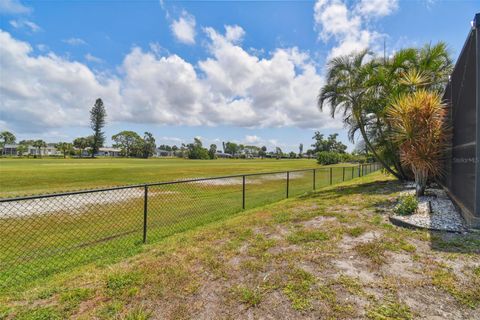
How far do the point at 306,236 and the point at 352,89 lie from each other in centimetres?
930

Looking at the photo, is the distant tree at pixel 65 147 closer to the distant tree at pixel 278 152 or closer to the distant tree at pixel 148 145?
the distant tree at pixel 148 145

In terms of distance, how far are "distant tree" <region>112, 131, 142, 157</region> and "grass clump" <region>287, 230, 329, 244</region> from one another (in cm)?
9831

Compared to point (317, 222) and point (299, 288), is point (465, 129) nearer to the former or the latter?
point (317, 222)

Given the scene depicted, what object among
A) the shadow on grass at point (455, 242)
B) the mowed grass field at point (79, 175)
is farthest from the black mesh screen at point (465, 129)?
the mowed grass field at point (79, 175)

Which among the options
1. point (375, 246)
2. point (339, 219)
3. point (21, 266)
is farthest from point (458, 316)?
point (21, 266)

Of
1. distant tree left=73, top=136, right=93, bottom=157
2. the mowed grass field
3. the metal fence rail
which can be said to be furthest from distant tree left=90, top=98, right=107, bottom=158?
the metal fence rail

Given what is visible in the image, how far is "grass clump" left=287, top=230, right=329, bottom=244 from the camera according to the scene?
4.22 metres

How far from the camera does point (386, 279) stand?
111 inches

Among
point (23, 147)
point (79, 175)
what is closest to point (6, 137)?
point (23, 147)

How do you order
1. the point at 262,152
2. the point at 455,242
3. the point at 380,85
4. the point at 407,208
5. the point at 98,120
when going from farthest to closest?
the point at 262,152 < the point at 98,120 < the point at 380,85 < the point at 407,208 < the point at 455,242

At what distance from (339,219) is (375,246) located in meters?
1.72

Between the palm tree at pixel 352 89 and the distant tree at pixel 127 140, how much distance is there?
92894mm

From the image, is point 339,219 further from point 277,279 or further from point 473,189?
point 277,279

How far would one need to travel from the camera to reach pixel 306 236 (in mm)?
4410
